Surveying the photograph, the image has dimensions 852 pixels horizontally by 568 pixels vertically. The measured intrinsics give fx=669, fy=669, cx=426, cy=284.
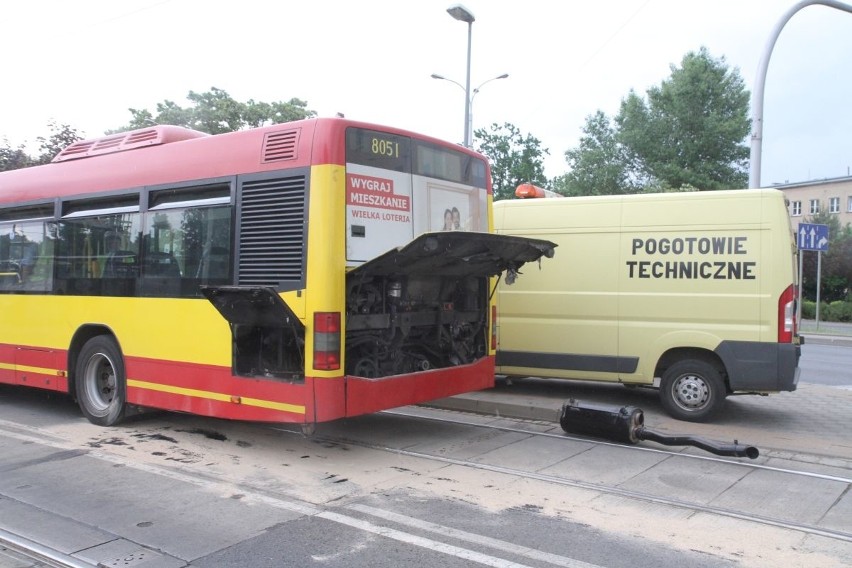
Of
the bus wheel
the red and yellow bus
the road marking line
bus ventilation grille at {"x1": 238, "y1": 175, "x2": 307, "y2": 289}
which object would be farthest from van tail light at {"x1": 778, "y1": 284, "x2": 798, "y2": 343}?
the bus wheel

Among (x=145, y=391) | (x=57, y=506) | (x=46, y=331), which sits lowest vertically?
(x=57, y=506)

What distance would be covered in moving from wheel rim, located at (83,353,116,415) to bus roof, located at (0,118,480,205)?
2.06 meters

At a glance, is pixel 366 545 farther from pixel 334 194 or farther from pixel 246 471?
pixel 334 194

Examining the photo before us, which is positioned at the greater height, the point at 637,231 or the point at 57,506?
the point at 637,231

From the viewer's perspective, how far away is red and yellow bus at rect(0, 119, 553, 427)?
596 centimetres

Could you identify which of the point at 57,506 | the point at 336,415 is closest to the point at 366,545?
the point at 336,415

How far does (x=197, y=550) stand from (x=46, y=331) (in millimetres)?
5451

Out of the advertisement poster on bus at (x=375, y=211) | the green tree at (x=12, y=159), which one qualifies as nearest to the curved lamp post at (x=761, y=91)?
the advertisement poster on bus at (x=375, y=211)

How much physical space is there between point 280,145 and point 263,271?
1185 millimetres

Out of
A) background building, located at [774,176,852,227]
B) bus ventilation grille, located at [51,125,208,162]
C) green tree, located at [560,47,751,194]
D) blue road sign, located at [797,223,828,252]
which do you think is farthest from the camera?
background building, located at [774,176,852,227]

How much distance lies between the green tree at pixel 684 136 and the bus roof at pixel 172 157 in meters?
28.7

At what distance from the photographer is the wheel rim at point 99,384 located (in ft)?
26.2

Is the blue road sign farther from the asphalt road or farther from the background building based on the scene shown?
the background building

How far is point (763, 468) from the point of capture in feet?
20.1
